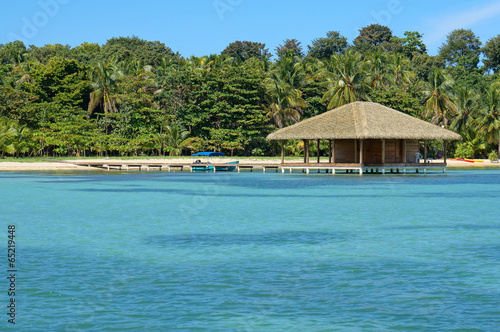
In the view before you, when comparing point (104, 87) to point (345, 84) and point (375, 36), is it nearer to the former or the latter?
point (345, 84)

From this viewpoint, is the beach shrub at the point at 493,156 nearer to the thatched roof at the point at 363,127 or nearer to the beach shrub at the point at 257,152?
the thatched roof at the point at 363,127

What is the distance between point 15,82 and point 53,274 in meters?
66.7

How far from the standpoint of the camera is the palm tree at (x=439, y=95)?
229 ft

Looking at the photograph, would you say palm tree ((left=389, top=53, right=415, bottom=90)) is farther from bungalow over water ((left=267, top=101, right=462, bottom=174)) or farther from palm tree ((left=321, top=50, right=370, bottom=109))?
bungalow over water ((left=267, top=101, right=462, bottom=174))

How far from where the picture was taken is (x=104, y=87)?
230 feet

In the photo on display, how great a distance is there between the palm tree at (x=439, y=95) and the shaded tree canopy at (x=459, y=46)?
1202 inches

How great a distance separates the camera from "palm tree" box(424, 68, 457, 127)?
6975 centimetres

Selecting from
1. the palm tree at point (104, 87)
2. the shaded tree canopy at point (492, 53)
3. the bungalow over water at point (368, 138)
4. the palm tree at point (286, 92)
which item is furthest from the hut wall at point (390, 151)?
the shaded tree canopy at point (492, 53)

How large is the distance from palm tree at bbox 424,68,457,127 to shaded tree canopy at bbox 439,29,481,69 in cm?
3052

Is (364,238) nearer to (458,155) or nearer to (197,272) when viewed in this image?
(197,272)

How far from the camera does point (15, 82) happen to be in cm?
7381

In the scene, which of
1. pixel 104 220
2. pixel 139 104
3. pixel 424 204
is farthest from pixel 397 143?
pixel 104 220

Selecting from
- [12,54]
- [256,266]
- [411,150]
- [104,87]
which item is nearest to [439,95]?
[411,150]

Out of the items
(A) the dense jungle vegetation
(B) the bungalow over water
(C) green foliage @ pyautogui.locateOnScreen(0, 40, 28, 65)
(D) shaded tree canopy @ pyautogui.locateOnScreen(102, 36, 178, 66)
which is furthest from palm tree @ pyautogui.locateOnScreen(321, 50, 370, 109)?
(C) green foliage @ pyautogui.locateOnScreen(0, 40, 28, 65)
